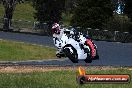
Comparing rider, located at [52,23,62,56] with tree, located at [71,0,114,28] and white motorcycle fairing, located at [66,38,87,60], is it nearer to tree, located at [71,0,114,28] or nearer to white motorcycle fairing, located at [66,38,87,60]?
white motorcycle fairing, located at [66,38,87,60]

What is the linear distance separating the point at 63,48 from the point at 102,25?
40.8m

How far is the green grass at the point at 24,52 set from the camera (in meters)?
19.1

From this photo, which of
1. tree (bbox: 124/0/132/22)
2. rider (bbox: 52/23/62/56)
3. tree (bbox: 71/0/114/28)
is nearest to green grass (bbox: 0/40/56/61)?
rider (bbox: 52/23/62/56)

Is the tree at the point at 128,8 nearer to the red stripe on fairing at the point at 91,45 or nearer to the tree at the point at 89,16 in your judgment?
the tree at the point at 89,16

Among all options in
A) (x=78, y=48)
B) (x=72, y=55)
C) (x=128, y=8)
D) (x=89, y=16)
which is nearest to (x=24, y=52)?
(x=72, y=55)

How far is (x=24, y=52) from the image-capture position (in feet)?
65.0

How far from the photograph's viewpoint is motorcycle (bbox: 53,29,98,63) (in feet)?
22.6

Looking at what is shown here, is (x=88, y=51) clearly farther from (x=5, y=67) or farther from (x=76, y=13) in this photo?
(x=76, y=13)

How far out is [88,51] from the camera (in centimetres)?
695

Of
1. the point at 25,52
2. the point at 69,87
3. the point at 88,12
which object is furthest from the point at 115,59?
the point at 88,12

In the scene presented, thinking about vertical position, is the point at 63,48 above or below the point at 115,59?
above

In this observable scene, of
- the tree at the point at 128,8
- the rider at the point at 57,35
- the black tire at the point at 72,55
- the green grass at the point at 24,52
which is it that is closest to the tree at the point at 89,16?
the tree at the point at 128,8

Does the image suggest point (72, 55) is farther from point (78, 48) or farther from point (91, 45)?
point (91, 45)

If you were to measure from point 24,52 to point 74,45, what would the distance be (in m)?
13.1
